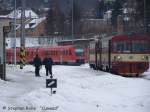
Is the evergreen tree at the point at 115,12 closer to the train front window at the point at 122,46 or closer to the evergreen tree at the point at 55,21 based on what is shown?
the evergreen tree at the point at 55,21

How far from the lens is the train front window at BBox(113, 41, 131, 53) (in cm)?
4416

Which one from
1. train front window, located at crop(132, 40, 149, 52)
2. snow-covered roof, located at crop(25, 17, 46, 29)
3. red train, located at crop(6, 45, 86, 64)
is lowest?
red train, located at crop(6, 45, 86, 64)

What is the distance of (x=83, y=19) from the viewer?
13762 cm

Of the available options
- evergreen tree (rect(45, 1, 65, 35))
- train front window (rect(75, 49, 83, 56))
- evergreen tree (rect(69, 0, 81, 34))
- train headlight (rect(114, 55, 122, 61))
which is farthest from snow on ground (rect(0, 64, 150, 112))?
evergreen tree (rect(45, 1, 65, 35))

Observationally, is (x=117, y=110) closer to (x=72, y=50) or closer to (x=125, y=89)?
(x=125, y=89)

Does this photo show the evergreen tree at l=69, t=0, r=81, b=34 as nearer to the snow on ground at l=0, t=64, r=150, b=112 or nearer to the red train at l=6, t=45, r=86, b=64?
the red train at l=6, t=45, r=86, b=64

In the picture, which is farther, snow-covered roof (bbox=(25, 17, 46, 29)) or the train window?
snow-covered roof (bbox=(25, 17, 46, 29))

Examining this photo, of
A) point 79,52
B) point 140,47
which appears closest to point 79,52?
point 79,52

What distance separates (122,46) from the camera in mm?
44281

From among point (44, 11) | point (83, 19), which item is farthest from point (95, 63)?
point (44, 11)

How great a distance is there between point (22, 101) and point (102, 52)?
26511 mm

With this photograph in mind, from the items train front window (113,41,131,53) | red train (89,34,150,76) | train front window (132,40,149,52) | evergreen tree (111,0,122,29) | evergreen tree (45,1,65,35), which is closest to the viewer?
red train (89,34,150,76)

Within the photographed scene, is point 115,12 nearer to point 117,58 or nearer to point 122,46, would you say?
point 122,46

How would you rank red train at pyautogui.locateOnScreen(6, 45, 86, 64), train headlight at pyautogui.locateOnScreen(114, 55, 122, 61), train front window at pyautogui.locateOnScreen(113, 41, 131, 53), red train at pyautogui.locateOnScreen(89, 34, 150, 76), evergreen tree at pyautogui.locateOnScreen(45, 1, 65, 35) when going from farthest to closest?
1. evergreen tree at pyautogui.locateOnScreen(45, 1, 65, 35)
2. red train at pyautogui.locateOnScreen(6, 45, 86, 64)
3. train front window at pyautogui.locateOnScreen(113, 41, 131, 53)
4. red train at pyautogui.locateOnScreen(89, 34, 150, 76)
5. train headlight at pyautogui.locateOnScreen(114, 55, 122, 61)
